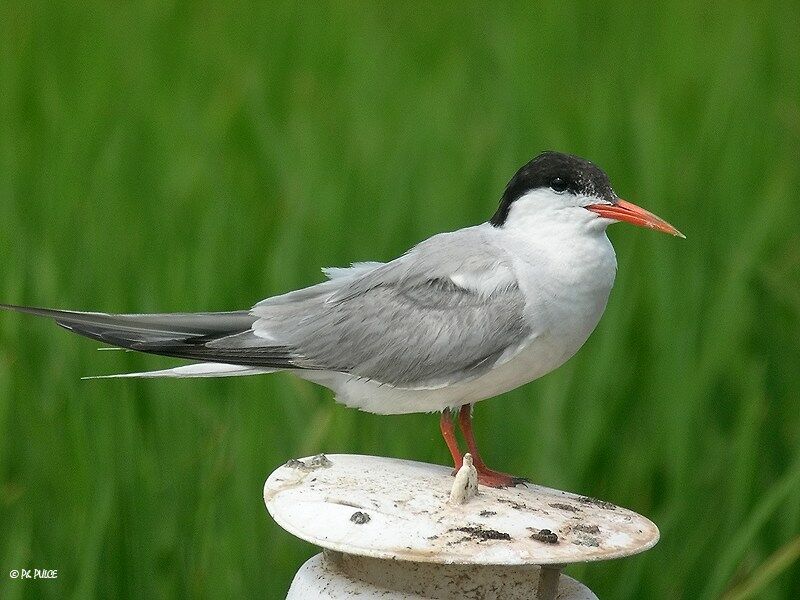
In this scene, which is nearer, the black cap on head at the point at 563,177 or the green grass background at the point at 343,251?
the black cap on head at the point at 563,177

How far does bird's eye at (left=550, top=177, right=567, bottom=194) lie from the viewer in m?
2.57

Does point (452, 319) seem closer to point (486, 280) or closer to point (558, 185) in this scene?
point (486, 280)

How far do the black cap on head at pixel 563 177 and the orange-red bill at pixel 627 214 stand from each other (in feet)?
0.06

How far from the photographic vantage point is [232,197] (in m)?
4.84

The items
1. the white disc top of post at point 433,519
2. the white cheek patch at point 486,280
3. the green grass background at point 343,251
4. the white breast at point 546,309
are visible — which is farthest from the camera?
the green grass background at point 343,251

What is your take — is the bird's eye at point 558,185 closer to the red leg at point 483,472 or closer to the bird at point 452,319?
the bird at point 452,319

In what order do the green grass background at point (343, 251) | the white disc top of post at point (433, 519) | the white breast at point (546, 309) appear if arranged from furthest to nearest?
1. the green grass background at point (343, 251)
2. the white breast at point (546, 309)
3. the white disc top of post at point (433, 519)

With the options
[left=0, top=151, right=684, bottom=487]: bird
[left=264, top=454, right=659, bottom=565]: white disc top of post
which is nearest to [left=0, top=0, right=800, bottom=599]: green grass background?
[left=0, top=151, right=684, bottom=487]: bird

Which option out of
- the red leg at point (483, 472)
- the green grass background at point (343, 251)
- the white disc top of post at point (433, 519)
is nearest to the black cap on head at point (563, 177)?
the red leg at point (483, 472)

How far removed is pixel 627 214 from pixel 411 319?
0.47 meters

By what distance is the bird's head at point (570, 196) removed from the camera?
99.7 inches

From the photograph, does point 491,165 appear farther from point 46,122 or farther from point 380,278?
point 380,278

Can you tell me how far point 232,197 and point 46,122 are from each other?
1174mm

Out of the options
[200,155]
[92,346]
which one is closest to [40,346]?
[92,346]
